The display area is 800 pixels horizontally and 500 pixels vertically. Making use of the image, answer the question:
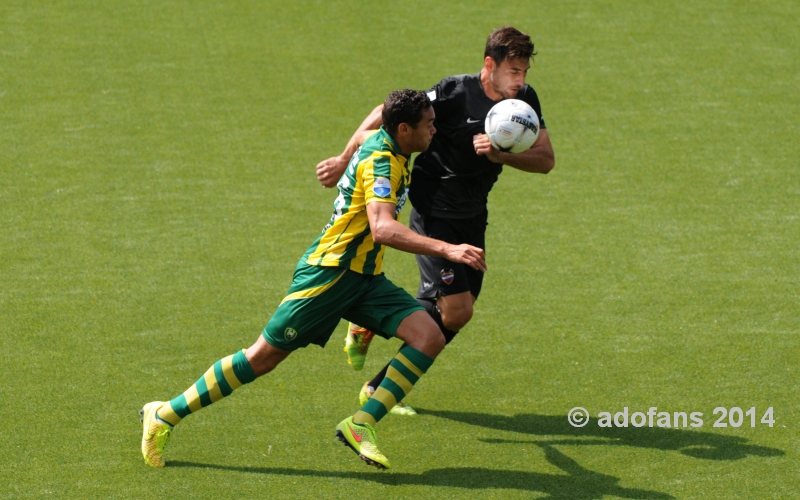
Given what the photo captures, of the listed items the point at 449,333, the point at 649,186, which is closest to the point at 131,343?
the point at 449,333

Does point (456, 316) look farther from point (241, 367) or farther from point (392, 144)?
point (241, 367)

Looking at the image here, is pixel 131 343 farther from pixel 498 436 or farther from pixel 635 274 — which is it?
pixel 635 274

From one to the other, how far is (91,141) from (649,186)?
582 cm

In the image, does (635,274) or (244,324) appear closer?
(244,324)

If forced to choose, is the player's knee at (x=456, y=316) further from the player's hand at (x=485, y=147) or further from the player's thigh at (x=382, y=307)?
the player's hand at (x=485, y=147)

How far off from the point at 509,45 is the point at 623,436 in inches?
94.7

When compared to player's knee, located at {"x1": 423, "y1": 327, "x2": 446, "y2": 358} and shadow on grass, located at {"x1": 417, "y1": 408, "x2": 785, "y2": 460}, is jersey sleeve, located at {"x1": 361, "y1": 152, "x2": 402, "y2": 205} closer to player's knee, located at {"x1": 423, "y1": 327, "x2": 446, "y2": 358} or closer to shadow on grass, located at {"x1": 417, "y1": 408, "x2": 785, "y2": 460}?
player's knee, located at {"x1": 423, "y1": 327, "x2": 446, "y2": 358}

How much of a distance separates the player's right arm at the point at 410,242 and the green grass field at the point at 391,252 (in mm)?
1270

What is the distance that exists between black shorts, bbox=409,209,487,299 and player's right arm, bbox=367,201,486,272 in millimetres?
1027

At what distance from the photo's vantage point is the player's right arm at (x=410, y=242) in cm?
505

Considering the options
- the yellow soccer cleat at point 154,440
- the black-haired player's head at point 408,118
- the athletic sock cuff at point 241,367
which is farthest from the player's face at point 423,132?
the yellow soccer cleat at point 154,440

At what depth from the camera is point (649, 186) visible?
33.3 feet

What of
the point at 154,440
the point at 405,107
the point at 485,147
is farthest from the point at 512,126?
the point at 154,440

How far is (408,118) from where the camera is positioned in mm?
5398
